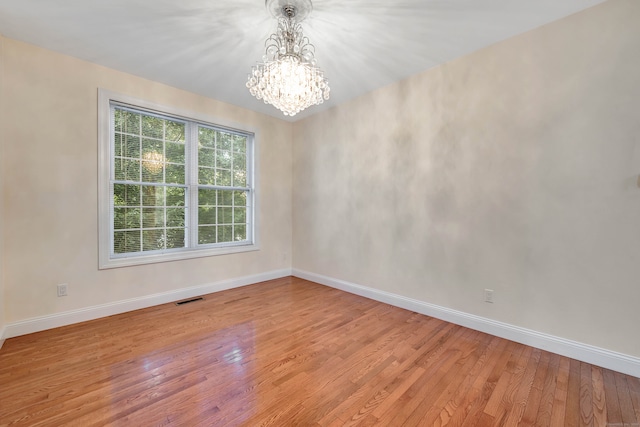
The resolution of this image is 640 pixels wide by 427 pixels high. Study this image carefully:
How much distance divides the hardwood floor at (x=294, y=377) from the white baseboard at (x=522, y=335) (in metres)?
0.08

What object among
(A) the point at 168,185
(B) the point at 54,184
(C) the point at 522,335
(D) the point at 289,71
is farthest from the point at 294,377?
(B) the point at 54,184

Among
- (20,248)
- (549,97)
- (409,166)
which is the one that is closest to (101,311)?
(20,248)

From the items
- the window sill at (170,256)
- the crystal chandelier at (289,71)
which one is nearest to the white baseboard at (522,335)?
the window sill at (170,256)

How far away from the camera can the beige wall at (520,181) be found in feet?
6.40

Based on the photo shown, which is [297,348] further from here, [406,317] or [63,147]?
[63,147]

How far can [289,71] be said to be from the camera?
1996 millimetres

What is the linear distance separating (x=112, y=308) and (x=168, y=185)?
4.98 ft

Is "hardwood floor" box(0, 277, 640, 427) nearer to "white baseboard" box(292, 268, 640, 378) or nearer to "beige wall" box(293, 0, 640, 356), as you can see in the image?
"white baseboard" box(292, 268, 640, 378)

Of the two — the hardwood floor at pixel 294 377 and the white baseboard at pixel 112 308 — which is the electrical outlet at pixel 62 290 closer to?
the white baseboard at pixel 112 308

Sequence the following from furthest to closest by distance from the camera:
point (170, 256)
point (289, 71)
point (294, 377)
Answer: point (170, 256) → point (289, 71) → point (294, 377)

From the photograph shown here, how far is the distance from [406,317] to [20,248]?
12.6 feet

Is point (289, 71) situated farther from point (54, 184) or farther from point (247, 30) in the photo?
point (54, 184)

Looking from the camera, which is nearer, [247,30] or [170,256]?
[247,30]

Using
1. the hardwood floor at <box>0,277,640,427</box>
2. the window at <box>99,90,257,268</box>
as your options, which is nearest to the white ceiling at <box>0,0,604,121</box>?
the window at <box>99,90,257,268</box>
